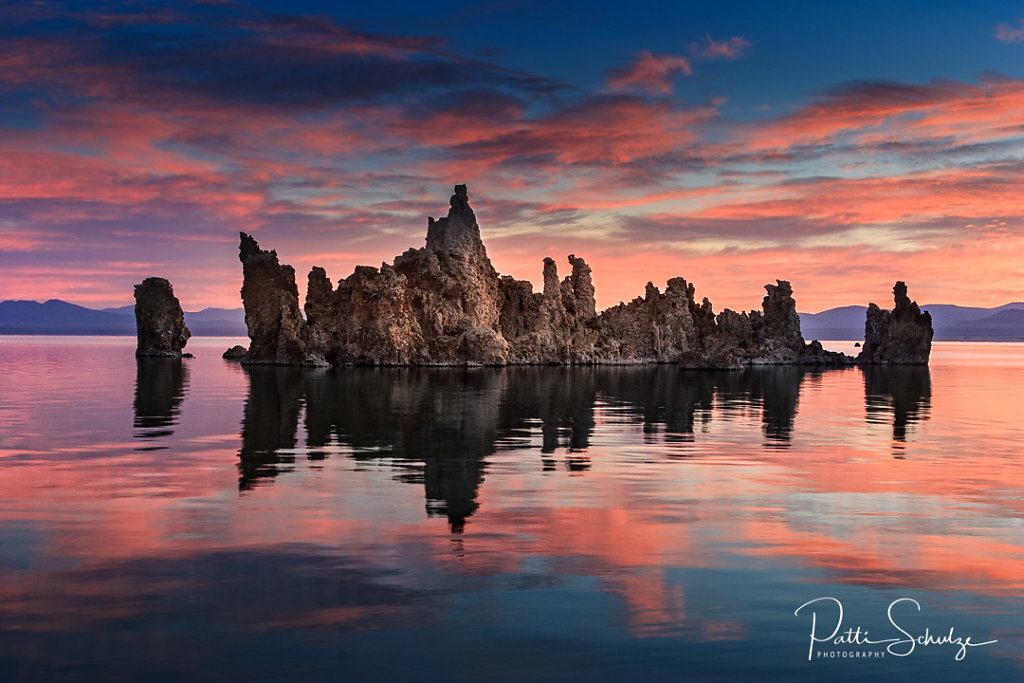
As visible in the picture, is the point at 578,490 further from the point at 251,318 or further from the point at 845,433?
the point at 251,318

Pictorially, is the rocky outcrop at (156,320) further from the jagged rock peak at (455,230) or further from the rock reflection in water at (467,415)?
the rock reflection in water at (467,415)

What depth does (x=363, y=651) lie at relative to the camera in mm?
10523

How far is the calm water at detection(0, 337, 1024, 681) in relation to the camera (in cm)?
1057

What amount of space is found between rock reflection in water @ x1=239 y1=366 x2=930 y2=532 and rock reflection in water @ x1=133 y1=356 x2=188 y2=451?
3.42 meters

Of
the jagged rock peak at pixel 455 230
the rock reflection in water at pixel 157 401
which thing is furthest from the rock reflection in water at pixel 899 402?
the jagged rock peak at pixel 455 230

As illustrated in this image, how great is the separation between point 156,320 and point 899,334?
386 feet

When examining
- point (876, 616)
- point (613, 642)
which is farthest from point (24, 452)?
point (876, 616)

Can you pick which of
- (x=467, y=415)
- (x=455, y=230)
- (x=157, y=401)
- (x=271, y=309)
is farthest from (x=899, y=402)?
(x=271, y=309)

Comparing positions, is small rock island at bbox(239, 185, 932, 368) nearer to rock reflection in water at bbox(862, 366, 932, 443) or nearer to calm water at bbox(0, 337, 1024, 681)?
rock reflection in water at bbox(862, 366, 932, 443)

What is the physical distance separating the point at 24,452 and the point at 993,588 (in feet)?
89.6

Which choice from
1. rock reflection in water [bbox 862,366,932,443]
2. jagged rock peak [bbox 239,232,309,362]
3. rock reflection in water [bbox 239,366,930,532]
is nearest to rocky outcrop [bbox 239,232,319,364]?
jagged rock peak [bbox 239,232,309,362]

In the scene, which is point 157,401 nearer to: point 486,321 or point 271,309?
point 271,309

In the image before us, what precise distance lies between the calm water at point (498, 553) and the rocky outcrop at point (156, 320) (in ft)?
316

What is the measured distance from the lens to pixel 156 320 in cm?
12675
